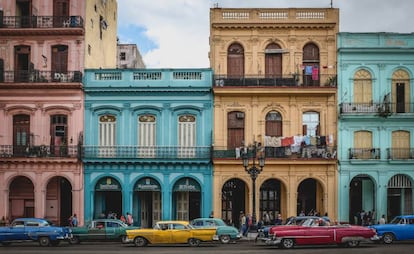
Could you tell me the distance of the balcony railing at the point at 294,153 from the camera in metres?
36.4

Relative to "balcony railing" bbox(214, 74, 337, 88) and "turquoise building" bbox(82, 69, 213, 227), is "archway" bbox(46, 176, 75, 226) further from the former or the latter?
"balcony railing" bbox(214, 74, 337, 88)

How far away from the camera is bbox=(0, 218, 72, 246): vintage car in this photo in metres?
28.4

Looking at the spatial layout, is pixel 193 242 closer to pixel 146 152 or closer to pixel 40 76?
pixel 146 152

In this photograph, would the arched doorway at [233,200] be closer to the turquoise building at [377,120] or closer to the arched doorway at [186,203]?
the arched doorway at [186,203]

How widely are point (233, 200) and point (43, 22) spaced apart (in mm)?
15706

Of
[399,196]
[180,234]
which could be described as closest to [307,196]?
[399,196]

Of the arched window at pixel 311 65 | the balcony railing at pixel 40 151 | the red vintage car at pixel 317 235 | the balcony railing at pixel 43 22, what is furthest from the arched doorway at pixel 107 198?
the red vintage car at pixel 317 235

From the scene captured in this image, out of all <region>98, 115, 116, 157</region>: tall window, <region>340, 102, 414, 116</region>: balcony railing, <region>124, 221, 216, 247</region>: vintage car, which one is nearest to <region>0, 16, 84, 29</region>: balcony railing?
<region>98, 115, 116, 157</region>: tall window

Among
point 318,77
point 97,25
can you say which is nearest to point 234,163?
point 318,77

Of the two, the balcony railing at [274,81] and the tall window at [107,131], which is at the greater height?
the balcony railing at [274,81]

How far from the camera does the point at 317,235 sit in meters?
26.5

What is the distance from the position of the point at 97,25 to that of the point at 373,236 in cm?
2292

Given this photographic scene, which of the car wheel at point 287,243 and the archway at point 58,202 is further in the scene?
the archway at point 58,202

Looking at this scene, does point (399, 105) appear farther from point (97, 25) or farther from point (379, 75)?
point (97, 25)
